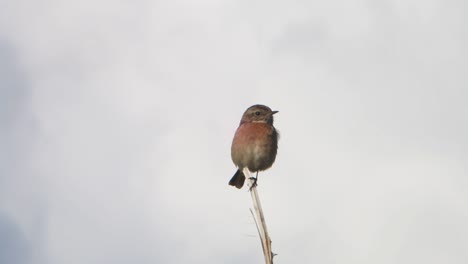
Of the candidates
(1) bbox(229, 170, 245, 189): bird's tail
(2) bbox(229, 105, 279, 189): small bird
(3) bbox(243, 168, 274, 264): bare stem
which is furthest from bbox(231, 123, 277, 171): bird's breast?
(3) bbox(243, 168, 274, 264): bare stem

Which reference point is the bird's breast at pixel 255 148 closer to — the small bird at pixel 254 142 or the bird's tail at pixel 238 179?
the small bird at pixel 254 142

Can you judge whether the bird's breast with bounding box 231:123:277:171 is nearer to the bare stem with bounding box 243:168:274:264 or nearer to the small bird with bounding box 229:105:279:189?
the small bird with bounding box 229:105:279:189

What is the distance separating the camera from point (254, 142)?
14.0 meters

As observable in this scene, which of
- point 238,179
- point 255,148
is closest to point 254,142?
point 255,148

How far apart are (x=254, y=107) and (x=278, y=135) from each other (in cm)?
77

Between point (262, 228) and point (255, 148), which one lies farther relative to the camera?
point (255, 148)

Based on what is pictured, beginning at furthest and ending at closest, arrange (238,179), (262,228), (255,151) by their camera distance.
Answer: (238,179) < (255,151) < (262,228)

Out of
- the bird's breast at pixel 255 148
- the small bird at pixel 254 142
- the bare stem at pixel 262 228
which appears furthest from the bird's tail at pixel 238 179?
the bare stem at pixel 262 228

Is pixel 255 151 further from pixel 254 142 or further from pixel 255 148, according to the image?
pixel 254 142

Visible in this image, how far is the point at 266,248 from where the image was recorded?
5.84m

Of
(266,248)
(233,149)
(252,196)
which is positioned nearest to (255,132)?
(233,149)

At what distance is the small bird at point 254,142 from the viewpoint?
13914 mm

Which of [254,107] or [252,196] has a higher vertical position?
[254,107]

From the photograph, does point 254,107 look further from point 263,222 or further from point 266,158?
point 263,222
